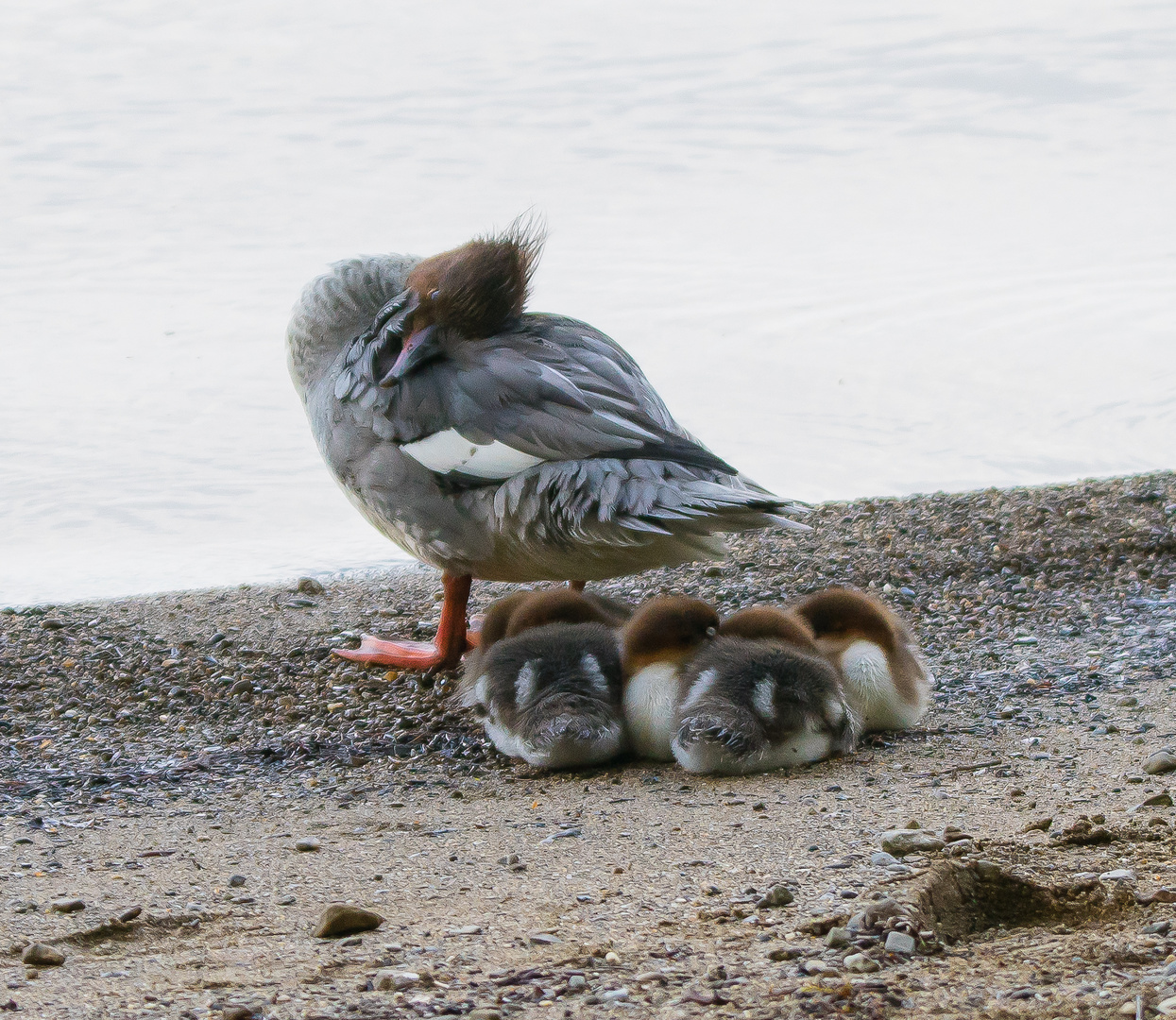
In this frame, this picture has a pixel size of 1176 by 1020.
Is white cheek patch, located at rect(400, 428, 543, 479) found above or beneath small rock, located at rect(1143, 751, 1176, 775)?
above

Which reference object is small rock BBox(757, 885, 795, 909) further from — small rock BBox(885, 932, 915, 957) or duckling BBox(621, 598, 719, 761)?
duckling BBox(621, 598, 719, 761)

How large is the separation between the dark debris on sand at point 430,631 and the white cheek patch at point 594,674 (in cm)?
36

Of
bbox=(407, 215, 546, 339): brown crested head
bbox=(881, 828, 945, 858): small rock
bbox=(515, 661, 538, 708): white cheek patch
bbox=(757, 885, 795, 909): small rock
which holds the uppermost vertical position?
bbox=(407, 215, 546, 339): brown crested head

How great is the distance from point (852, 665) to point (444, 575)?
1399mm

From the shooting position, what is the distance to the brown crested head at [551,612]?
13.1ft

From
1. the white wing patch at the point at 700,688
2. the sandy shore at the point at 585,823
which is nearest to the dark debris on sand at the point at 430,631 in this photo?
the sandy shore at the point at 585,823

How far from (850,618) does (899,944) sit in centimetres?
167

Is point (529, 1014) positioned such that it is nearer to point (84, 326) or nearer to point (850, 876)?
point (850, 876)

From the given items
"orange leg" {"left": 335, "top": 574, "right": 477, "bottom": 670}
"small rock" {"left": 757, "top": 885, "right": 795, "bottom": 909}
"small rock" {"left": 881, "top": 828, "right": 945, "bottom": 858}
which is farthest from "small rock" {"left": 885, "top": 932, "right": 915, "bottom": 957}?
"orange leg" {"left": 335, "top": 574, "right": 477, "bottom": 670}

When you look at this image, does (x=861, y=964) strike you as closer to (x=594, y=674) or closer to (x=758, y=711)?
(x=758, y=711)

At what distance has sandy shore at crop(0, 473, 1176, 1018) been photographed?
7.33 ft

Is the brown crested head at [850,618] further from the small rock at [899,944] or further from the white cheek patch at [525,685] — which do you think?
the small rock at [899,944]

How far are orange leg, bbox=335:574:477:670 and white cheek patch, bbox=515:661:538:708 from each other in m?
0.84

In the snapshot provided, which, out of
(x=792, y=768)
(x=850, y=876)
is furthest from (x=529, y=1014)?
(x=792, y=768)
